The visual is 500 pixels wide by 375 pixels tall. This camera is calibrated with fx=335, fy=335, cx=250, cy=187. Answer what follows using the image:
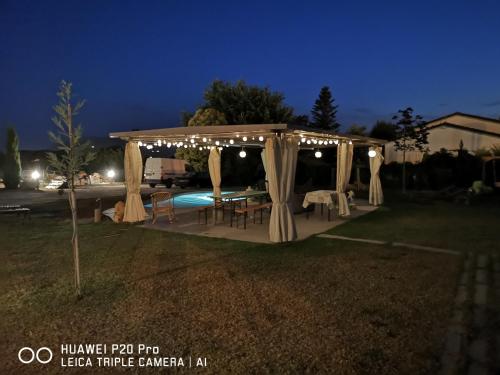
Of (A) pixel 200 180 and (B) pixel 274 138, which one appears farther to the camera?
(A) pixel 200 180

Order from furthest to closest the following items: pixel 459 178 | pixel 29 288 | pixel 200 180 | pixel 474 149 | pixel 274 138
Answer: pixel 200 180 < pixel 474 149 < pixel 459 178 < pixel 274 138 < pixel 29 288

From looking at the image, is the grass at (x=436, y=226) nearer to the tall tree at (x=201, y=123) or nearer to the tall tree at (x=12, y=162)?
the tall tree at (x=201, y=123)

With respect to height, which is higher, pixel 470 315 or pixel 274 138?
pixel 274 138

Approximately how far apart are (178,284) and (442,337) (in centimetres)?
324

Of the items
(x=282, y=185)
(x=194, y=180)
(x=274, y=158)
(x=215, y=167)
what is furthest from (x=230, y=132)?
(x=194, y=180)

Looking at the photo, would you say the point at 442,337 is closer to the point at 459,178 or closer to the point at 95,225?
the point at 95,225

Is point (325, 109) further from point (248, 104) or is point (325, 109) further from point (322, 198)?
point (322, 198)

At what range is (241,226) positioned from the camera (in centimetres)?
909

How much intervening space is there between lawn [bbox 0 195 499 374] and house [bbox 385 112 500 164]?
54.6ft

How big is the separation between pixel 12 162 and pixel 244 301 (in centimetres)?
2558

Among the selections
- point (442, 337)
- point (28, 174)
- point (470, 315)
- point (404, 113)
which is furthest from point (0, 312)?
point (28, 174)

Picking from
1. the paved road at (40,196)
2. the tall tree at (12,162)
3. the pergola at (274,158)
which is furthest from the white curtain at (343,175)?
the tall tree at (12,162)

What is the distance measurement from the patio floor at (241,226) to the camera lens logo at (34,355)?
472 centimetres

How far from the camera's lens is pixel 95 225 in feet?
30.3
